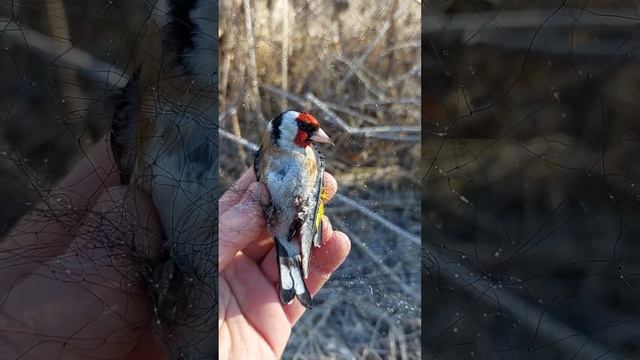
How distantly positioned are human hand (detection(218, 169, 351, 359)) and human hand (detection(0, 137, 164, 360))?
0.18 m

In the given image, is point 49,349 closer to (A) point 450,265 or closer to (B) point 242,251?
(B) point 242,251

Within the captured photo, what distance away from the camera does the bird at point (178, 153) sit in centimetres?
177

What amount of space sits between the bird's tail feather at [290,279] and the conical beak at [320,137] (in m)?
0.25

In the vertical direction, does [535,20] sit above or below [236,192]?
above

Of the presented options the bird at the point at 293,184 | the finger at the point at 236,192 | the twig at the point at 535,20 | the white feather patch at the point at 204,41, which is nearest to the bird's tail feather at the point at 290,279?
the bird at the point at 293,184

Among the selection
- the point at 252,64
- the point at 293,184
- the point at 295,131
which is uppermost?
the point at 252,64

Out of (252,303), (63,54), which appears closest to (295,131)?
(252,303)

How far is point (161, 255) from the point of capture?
1.82 metres

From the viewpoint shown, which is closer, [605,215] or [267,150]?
[267,150]

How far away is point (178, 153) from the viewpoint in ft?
5.92

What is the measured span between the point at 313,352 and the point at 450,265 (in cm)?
39

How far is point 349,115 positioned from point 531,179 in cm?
47

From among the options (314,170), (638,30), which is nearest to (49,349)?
(314,170)

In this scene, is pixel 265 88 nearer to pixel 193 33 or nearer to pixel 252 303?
pixel 193 33
